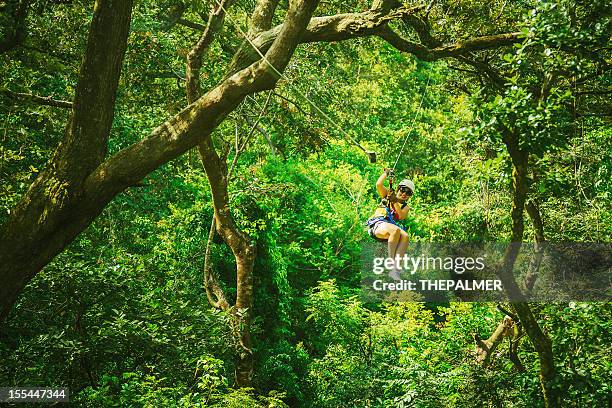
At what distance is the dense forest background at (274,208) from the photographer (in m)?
5.43

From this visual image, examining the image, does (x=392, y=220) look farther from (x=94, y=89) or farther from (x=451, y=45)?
(x=94, y=89)

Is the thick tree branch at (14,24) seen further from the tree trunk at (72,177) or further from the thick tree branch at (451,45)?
the thick tree branch at (451,45)

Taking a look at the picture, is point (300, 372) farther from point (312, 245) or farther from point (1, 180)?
point (1, 180)

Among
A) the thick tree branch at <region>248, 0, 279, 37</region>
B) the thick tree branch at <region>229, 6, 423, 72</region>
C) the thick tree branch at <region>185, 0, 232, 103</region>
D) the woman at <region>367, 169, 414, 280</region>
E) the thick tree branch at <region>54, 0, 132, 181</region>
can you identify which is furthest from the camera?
the thick tree branch at <region>185, 0, 232, 103</region>

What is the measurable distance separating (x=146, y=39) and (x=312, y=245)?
872 cm

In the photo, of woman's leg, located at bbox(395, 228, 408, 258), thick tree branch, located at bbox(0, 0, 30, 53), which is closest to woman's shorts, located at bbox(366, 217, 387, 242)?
woman's leg, located at bbox(395, 228, 408, 258)

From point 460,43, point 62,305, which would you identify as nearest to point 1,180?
point 62,305

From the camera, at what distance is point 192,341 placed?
22.9ft

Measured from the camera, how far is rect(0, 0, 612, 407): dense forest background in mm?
5434

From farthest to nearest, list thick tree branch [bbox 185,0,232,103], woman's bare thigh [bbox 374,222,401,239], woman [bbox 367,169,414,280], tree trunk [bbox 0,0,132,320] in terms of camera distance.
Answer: thick tree branch [bbox 185,0,232,103] < woman's bare thigh [bbox 374,222,401,239] < woman [bbox 367,169,414,280] < tree trunk [bbox 0,0,132,320]

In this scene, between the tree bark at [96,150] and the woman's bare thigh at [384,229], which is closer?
the tree bark at [96,150]

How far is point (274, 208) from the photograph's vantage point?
452 inches

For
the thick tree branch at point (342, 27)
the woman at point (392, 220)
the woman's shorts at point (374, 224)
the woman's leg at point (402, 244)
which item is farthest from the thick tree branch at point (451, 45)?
the woman's leg at point (402, 244)

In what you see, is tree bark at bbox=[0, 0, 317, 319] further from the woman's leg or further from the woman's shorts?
the woman's leg
